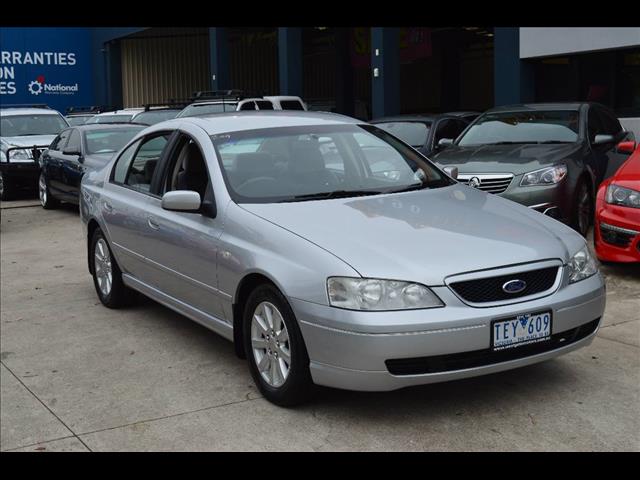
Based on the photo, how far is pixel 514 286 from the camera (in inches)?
163

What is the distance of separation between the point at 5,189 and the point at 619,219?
12.1 meters

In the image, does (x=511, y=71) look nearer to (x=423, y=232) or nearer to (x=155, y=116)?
(x=155, y=116)

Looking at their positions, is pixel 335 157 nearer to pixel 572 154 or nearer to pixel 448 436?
pixel 448 436

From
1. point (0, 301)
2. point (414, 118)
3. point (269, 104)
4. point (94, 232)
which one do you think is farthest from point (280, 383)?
point (269, 104)

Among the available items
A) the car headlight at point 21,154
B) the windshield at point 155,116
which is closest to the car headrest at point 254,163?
the car headlight at point 21,154

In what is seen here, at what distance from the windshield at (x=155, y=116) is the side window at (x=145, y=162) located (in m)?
11.2

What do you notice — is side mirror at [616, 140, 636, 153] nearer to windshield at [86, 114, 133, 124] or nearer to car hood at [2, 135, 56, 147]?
car hood at [2, 135, 56, 147]

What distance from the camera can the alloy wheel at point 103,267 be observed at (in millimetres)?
6820

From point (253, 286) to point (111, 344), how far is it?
1.70 metres

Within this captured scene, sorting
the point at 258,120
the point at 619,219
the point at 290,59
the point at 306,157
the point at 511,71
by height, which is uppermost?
the point at 290,59

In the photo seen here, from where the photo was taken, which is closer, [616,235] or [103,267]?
[103,267]

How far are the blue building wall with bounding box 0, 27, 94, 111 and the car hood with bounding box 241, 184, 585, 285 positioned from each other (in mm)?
31064

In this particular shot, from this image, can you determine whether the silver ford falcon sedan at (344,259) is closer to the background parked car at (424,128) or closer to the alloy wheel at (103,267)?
the alloy wheel at (103,267)

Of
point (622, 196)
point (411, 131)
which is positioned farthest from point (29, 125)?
point (622, 196)
